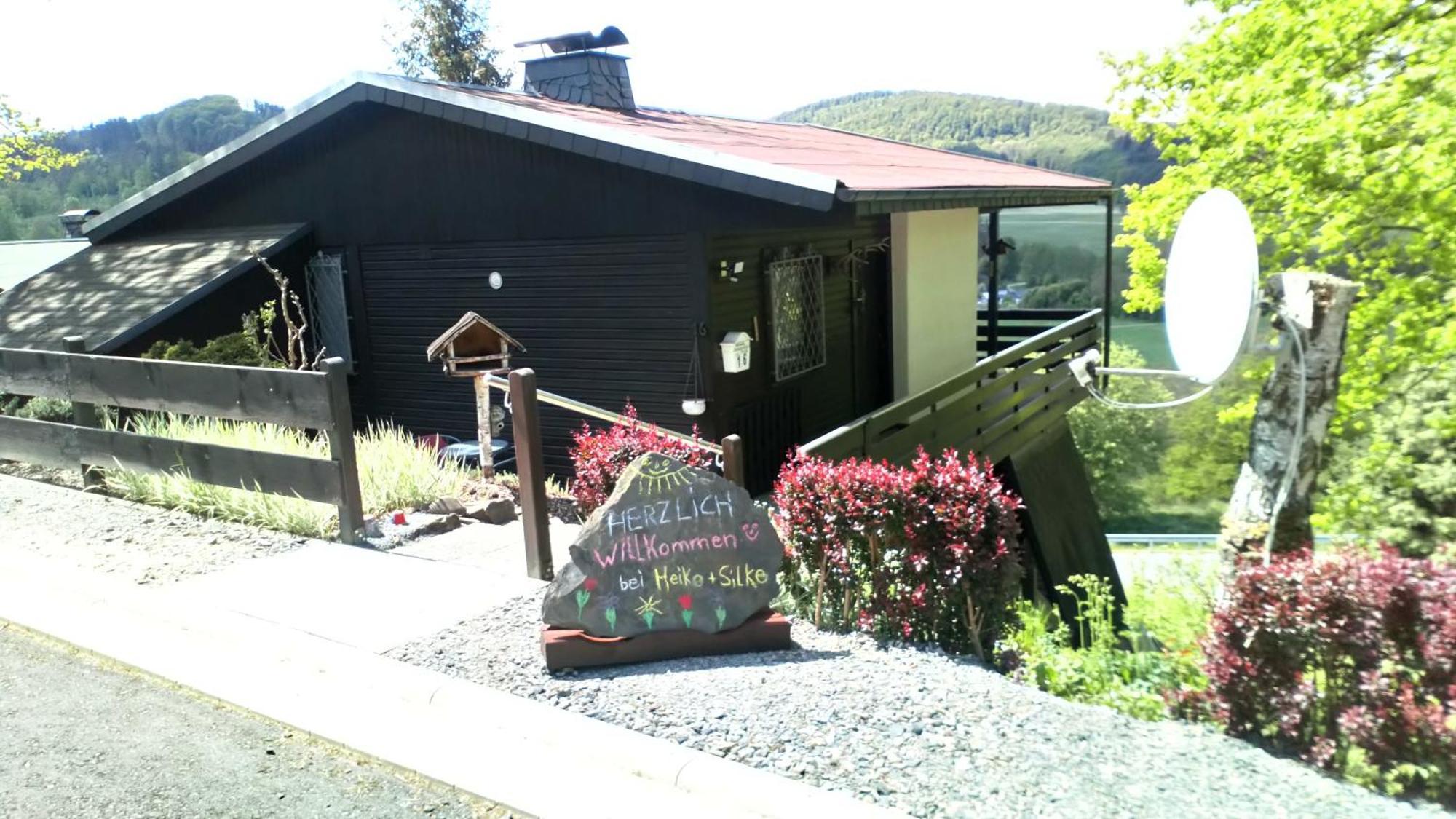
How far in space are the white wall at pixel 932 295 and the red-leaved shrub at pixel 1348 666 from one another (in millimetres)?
7628

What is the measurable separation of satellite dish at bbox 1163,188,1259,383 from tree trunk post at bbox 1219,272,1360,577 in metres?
0.34

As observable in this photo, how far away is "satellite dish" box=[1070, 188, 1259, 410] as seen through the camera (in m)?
4.67

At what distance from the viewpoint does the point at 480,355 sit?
8586 mm

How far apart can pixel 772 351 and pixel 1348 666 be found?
6128 millimetres

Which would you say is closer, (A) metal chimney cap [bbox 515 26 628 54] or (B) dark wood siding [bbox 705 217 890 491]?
(B) dark wood siding [bbox 705 217 890 491]

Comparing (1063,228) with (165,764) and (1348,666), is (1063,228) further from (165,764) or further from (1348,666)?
(165,764)

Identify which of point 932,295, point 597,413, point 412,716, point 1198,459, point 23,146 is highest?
point 23,146

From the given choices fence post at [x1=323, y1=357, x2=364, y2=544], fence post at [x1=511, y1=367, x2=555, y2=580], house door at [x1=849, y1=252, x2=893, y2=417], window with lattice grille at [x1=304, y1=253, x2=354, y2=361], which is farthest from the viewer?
house door at [x1=849, y1=252, x2=893, y2=417]

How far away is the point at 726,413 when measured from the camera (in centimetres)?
882

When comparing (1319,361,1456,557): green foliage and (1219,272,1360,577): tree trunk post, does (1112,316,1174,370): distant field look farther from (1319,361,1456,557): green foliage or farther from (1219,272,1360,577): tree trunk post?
(1219,272,1360,577): tree trunk post

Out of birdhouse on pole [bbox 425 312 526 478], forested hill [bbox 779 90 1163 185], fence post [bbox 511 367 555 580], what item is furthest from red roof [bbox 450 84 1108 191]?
forested hill [bbox 779 90 1163 185]

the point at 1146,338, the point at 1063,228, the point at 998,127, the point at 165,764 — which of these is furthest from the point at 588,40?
the point at 998,127

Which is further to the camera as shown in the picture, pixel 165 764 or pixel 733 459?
pixel 733 459

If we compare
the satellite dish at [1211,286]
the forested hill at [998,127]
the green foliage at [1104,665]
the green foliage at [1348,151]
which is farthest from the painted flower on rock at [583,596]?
the forested hill at [998,127]
